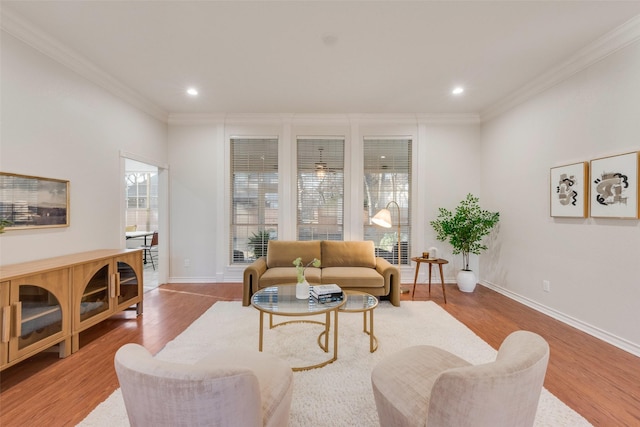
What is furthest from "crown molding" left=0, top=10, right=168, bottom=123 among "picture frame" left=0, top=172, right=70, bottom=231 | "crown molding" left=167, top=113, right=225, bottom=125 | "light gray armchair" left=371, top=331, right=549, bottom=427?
"light gray armchair" left=371, top=331, right=549, bottom=427

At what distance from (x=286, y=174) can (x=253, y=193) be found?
2.21 ft

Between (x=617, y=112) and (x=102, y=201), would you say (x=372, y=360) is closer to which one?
(x=617, y=112)

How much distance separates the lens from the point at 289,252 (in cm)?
402

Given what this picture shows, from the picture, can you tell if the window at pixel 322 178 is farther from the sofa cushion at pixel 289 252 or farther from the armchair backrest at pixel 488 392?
the armchair backrest at pixel 488 392

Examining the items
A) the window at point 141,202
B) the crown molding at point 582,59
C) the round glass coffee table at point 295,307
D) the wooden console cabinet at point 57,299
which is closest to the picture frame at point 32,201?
the wooden console cabinet at point 57,299

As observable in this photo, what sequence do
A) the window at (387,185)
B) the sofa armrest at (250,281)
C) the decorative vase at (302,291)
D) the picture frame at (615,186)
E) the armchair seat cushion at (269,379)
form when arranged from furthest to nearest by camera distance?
the window at (387,185), the sofa armrest at (250,281), the decorative vase at (302,291), the picture frame at (615,186), the armchair seat cushion at (269,379)

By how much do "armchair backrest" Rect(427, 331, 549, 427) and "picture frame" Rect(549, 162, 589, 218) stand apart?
107 inches

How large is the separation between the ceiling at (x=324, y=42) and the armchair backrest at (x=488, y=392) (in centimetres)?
252

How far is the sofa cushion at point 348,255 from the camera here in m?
3.99

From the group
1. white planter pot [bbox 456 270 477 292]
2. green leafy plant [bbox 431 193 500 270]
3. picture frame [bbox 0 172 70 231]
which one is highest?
picture frame [bbox 0 172 70 231]

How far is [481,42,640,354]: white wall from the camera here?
247cm

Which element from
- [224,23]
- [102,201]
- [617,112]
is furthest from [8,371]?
[617,112]

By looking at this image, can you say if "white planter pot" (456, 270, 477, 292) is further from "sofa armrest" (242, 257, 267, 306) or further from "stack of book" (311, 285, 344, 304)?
"sofa armrest" (242, 257, 267, 306)

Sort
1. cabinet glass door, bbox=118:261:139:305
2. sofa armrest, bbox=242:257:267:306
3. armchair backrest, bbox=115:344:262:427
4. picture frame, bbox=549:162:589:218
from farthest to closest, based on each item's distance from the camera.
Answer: sofa armrest, bbox=242:257:267:306 < cabinet glass door, bbox=118:261:139:305 < picture frame, bbox=549:162:589:218 < armchair backrest, bbox=115:344:262:427
